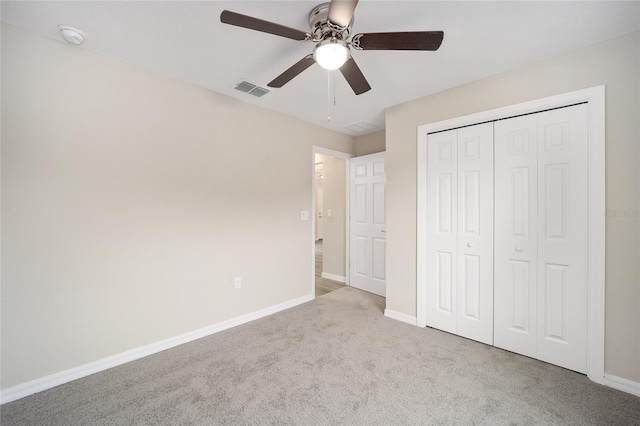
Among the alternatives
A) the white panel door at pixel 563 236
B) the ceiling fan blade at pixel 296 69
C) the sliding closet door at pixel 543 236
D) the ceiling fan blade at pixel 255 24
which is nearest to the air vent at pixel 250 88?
the ceiling fan blade at pixel 296 69

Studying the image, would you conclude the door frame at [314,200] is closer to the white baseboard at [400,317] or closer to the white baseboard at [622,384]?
the white baseboard at [400,317]

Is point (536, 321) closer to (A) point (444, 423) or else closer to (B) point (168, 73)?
(A) point (444, 423)

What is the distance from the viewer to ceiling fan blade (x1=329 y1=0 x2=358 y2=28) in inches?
49.1

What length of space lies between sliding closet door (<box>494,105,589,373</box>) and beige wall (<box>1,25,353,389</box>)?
247 centimetres

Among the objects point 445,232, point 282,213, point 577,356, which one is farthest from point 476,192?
point 282,213

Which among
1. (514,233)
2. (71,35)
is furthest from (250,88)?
(514,233)

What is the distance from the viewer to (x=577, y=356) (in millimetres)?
2043

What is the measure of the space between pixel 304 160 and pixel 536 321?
297 cm

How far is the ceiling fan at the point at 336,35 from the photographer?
1313mm

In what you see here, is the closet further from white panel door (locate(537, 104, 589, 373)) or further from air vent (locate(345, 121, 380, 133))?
air vent (locate(345, 121, 380, 133))

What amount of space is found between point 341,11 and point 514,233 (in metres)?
2.24

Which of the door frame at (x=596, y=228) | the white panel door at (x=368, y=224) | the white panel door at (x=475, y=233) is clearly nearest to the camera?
the door frame at (x=596, y=228)

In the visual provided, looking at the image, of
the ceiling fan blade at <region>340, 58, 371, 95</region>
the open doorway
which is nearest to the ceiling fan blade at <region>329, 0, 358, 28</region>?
the ceiling fan blade at <region>340, 58, 371, 95</region>

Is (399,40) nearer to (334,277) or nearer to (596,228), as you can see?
(596,228)
